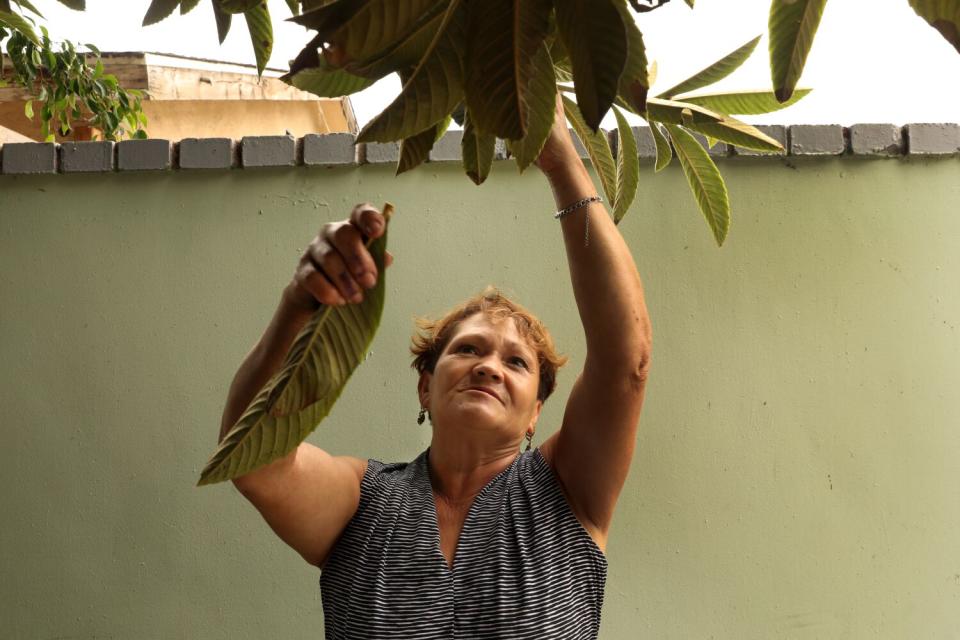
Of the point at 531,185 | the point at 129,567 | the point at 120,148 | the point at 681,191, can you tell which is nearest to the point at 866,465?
the point at 681,191

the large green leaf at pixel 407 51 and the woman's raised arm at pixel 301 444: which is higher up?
the large green leaf at pixel 407 51

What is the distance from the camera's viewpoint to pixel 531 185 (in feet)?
7.09

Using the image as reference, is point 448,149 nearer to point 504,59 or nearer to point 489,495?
point 489,495

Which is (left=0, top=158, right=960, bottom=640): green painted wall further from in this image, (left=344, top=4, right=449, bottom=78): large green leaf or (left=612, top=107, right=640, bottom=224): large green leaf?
(left=344, top=4, right=449, bottom=78): large green leaf

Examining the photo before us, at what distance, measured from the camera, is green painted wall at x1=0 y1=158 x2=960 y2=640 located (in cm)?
202

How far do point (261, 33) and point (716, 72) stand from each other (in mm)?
352

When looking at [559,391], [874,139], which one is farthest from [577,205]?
[874,139]

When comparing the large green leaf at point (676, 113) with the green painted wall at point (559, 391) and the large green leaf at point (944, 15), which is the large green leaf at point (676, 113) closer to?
the large green leaf at point (944, 15)

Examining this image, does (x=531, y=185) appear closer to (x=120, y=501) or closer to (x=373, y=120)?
(x=120, y=501)

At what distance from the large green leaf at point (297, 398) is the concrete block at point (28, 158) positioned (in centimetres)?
189

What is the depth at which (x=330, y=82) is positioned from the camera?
0.58 m

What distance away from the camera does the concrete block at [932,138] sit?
6.93 feet

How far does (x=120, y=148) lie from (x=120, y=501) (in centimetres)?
75

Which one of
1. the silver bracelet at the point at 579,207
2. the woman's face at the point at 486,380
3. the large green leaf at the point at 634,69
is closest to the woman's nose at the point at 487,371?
the woman's face at the point at 486,380
